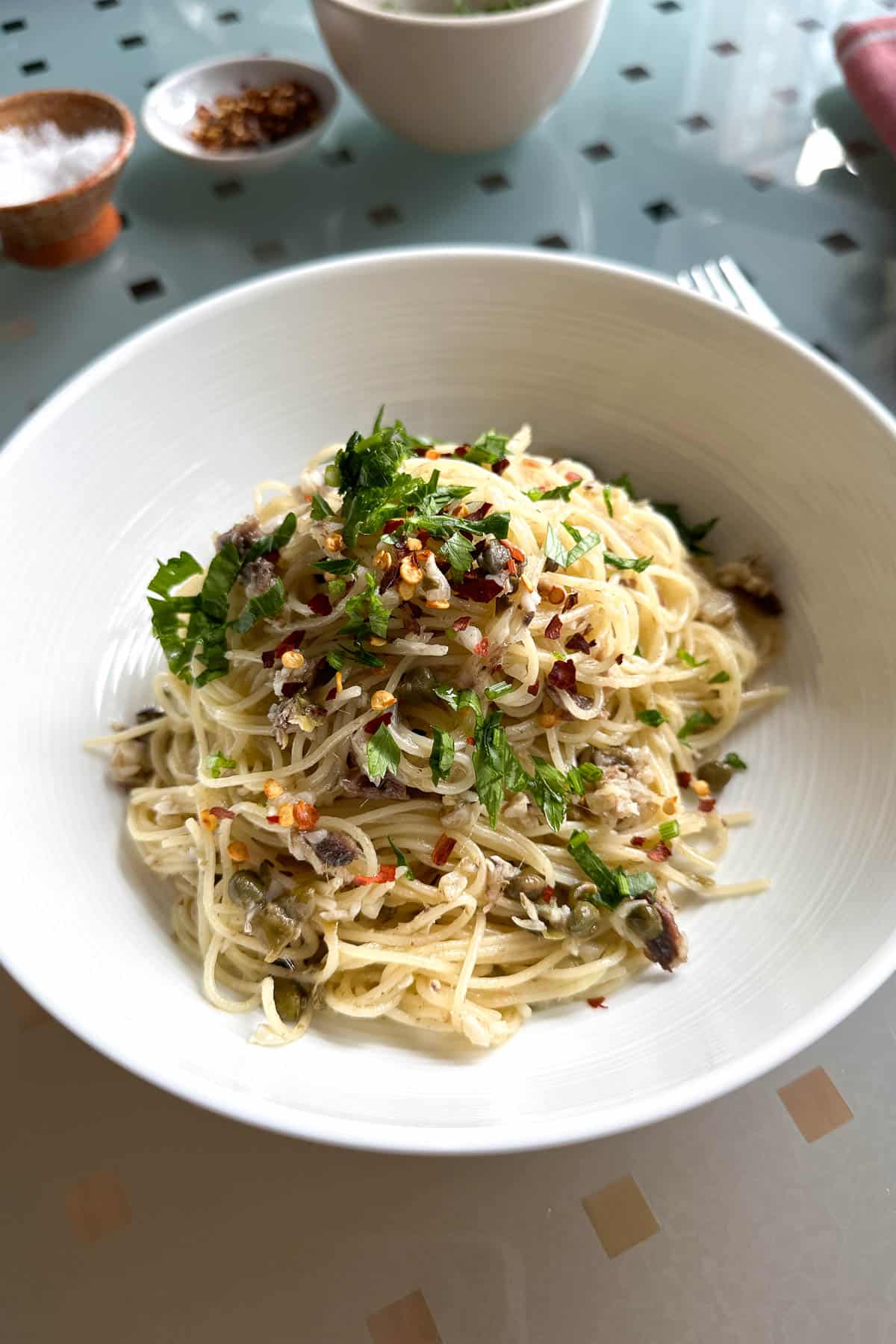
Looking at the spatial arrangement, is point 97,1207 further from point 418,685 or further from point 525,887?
point 418,685

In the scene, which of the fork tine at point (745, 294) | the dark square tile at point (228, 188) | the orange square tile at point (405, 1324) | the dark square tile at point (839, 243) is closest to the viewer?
the orange square tile at point (405, 1324)

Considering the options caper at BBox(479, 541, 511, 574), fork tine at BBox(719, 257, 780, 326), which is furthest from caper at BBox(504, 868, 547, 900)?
fork tine at BBox(719, 257, 780, 326)

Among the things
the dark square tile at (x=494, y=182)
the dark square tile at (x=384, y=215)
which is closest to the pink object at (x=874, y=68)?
the dark square tile at (x=494, y=182)

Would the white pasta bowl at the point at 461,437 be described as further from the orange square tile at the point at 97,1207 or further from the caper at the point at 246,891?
the orange square tile at the point at 97,1207

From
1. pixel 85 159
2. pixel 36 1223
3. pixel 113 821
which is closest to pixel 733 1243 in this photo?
pixel 36 1223

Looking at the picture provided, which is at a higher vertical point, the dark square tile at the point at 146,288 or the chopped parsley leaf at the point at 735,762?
the dark square tile at the point at 146,288

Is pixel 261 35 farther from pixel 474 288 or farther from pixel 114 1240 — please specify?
pixel 114 1240

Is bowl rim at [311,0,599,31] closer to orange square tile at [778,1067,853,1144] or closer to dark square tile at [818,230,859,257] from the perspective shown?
dark square tile at [818,230,859,257]
